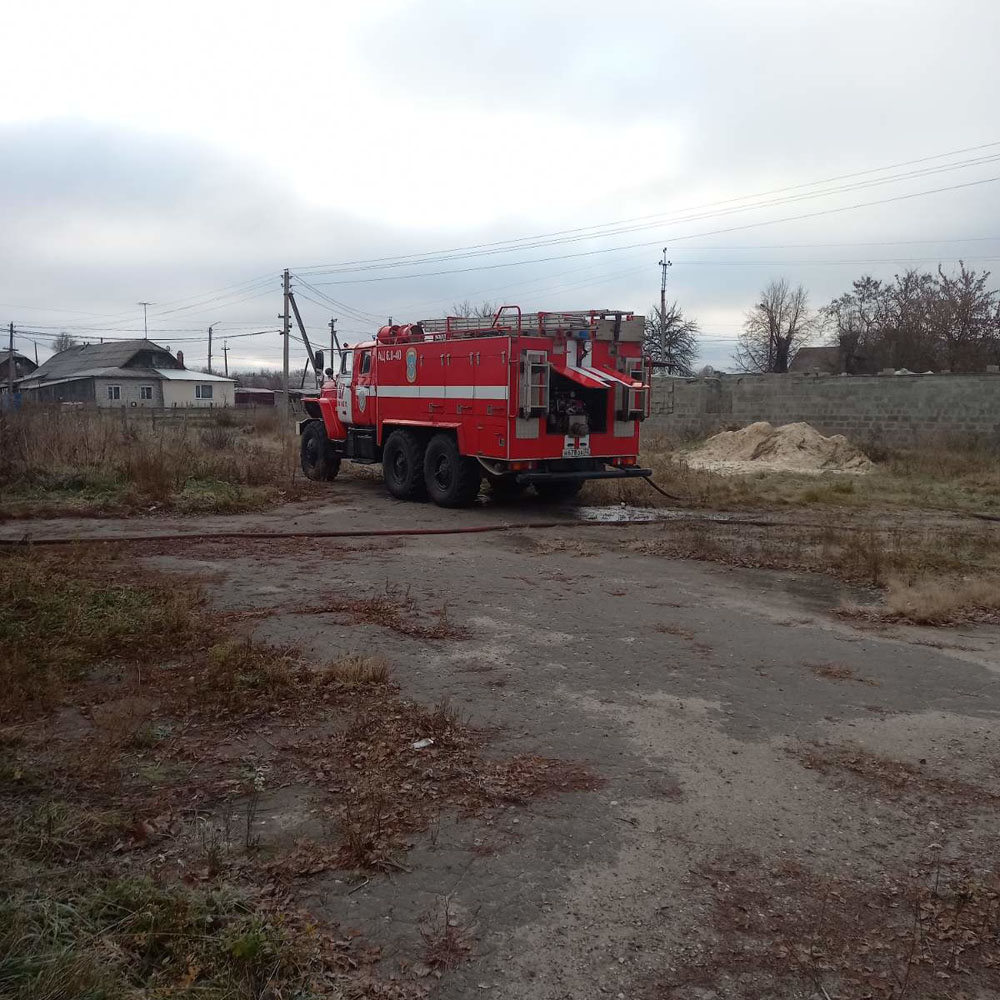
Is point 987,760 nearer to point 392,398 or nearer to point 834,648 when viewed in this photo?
point 834,648

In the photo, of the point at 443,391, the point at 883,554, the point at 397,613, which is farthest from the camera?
the point at 443,391

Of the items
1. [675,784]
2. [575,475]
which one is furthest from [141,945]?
[575,475]

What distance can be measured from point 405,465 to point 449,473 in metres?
1.33

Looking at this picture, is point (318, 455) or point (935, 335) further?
point (935, 335)

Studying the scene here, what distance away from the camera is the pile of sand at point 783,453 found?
2064 cm

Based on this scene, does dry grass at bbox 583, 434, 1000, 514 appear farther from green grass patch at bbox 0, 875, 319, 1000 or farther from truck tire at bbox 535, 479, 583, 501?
green grass patch at bbox 0, 875, 319, 1000

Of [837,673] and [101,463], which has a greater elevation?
[101,463]

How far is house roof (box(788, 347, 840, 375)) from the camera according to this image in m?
45.0

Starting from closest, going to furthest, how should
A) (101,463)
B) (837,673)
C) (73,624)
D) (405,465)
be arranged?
(837,673) → (73,624) → (405,465) → (101,463)

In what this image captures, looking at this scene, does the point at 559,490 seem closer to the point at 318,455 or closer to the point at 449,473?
the point at 449,473

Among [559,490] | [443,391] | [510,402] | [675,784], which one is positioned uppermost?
[443,391]

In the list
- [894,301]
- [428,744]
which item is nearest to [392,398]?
[428,744]

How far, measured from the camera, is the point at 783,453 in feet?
69.7

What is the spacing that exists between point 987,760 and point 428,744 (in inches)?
117
